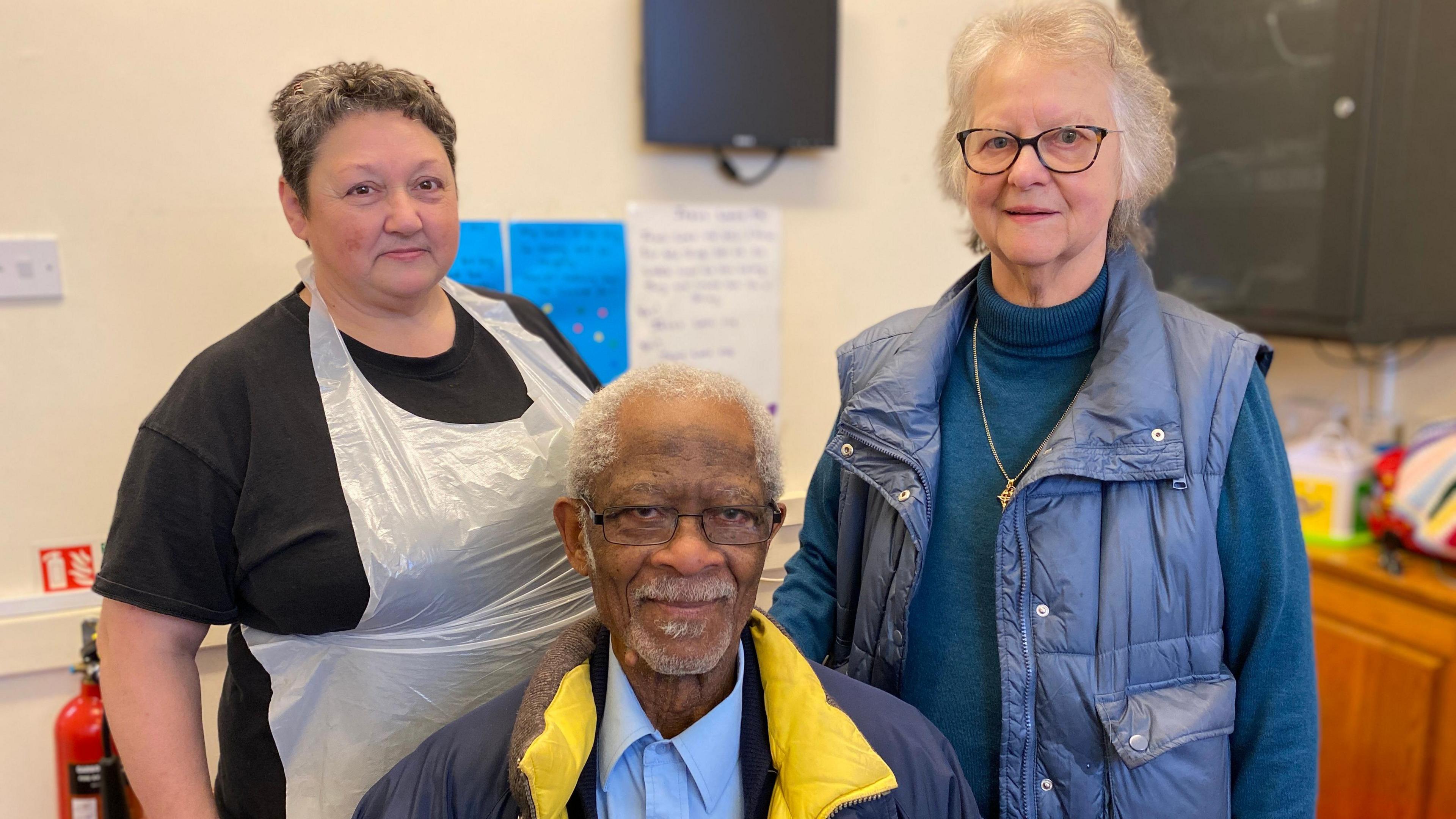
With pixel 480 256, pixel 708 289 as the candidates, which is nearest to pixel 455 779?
pixel 480 256

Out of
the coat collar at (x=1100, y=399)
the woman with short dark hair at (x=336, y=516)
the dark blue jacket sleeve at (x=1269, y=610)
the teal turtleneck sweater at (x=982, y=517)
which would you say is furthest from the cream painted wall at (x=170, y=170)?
the dark blue jacket sleeve at (x=1269, y=610)

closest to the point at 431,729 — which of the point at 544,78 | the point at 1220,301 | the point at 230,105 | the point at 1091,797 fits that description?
the point at 1091,797

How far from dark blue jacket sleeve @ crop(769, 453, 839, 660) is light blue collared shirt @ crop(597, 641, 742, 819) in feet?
0.97

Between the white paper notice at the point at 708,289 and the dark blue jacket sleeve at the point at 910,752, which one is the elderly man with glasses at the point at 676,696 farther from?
the white paper notice at the point at 708,289

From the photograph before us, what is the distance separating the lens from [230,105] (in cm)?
179

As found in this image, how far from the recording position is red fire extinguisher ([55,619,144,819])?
169 cm

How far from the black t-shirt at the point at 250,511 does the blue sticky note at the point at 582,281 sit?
0.84 m

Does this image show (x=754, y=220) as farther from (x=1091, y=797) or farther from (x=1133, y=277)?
(x=1091, y=797)

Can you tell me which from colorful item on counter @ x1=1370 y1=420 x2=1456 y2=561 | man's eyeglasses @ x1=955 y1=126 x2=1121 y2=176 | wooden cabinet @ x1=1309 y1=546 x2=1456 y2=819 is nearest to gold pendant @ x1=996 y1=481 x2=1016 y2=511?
man's eyeglasses @ x1=955 y1=126 x2=1121 y2=176

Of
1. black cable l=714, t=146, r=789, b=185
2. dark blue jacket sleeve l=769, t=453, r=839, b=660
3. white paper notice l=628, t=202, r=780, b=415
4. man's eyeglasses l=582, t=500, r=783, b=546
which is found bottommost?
dark blue jacket sleeve l=769, t=453, r=839, b=660

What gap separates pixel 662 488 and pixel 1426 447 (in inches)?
88.1

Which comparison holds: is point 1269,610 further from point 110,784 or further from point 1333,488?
point 110,784

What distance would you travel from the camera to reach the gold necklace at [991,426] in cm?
117

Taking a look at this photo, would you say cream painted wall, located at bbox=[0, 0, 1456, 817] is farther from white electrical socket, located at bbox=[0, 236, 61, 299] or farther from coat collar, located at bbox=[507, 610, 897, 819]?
coat collar, located at bbox=[507, 610, 897, 819]
